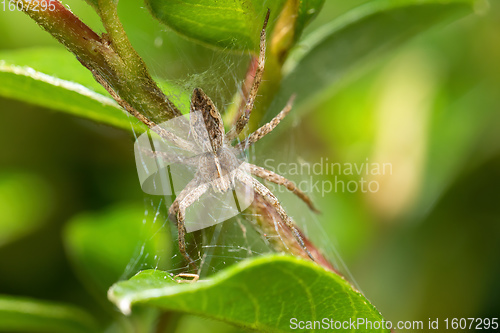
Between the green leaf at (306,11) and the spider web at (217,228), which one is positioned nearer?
the green leaf at (306,11)

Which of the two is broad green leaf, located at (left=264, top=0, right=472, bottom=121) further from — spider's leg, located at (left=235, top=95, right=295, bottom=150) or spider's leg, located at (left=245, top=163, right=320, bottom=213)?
spider's leg, located at (left=245, top=163, right=320, bottom=213)

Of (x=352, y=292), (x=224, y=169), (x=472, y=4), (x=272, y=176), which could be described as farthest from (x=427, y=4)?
(x=352, y=292)

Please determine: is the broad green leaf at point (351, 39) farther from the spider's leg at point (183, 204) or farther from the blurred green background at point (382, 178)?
the spider's leg at point (183, 204)

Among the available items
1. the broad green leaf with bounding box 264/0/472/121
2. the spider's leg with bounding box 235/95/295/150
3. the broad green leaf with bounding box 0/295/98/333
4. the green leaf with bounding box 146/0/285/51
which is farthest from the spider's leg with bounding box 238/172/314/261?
the broad green leaf with bounding box 0/295/98/333

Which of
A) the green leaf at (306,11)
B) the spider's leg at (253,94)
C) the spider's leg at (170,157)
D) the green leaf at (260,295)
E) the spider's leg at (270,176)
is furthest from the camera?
the spider's leg at (270,176)

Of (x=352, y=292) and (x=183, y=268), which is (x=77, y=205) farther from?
(x=352, y=292)

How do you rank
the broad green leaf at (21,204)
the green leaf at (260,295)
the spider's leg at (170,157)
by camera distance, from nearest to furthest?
the green leaf at (260,295) → the spider's leg at (170,157) → the broad green leaf at (21,204)

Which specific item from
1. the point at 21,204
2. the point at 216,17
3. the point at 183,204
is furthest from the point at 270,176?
the point at 21,204

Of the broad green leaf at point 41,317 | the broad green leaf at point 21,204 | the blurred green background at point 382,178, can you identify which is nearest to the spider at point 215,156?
the blurred green background at point 382,178

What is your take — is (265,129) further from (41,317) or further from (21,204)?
(21,204)
